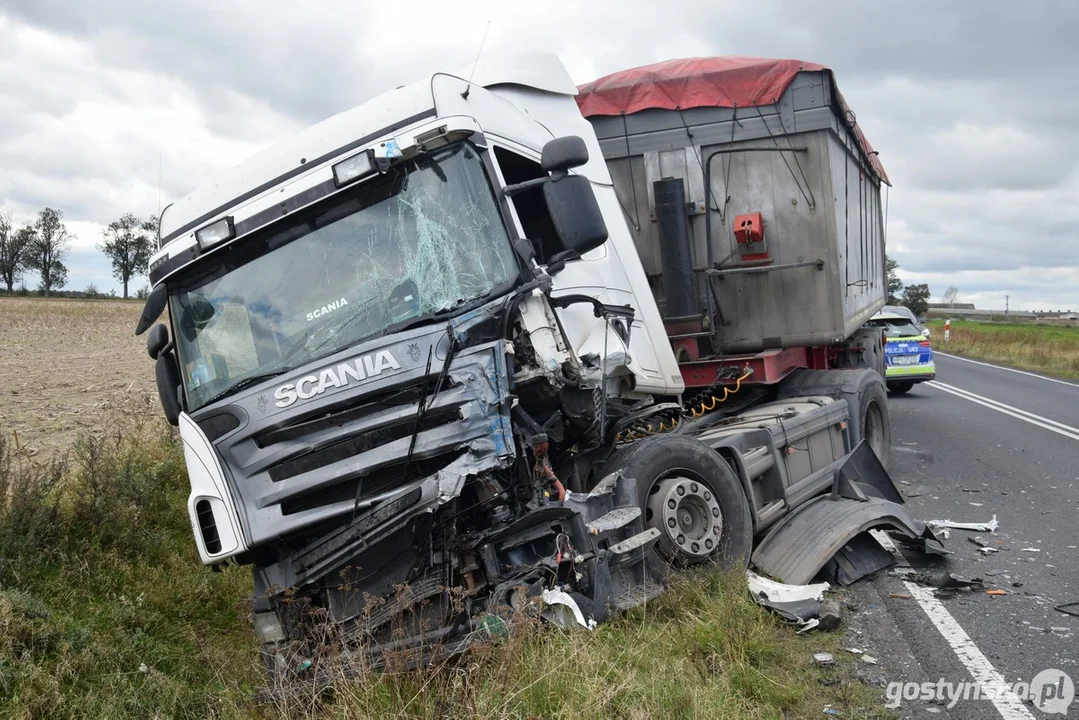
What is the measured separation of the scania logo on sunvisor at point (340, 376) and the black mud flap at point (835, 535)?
3.03m

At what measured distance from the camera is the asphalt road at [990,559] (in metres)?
4.47

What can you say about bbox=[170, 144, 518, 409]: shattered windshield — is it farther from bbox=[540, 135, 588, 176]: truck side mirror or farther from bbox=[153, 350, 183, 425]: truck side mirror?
bbox=[153, 350, 183, 425]: truck side mirror

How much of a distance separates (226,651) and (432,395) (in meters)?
2.51

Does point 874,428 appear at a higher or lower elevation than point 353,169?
lower

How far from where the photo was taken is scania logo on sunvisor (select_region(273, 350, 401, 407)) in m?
4.09

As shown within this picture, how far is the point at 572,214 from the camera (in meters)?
4.45

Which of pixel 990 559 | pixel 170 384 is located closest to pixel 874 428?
pixel 990 559

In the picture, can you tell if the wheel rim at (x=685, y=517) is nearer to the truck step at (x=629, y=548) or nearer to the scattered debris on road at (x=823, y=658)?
the truck step at (x=629, y=548)

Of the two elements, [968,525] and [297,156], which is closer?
[297,156]

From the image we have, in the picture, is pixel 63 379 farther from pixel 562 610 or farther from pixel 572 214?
pixel 562 610

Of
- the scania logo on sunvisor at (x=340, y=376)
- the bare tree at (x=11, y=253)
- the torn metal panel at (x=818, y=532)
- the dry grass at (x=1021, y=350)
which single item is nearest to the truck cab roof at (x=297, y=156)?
the scania logo on sunvisor at (x=340, y=376)

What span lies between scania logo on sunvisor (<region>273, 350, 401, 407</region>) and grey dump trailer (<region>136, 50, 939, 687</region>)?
12 mm

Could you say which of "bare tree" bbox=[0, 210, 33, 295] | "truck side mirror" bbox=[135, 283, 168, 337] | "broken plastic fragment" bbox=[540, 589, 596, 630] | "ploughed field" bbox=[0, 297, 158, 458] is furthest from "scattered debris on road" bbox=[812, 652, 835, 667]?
"bare tree" bbox=[0, 210, 33, 295]

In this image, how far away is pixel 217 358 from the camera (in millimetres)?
4746
